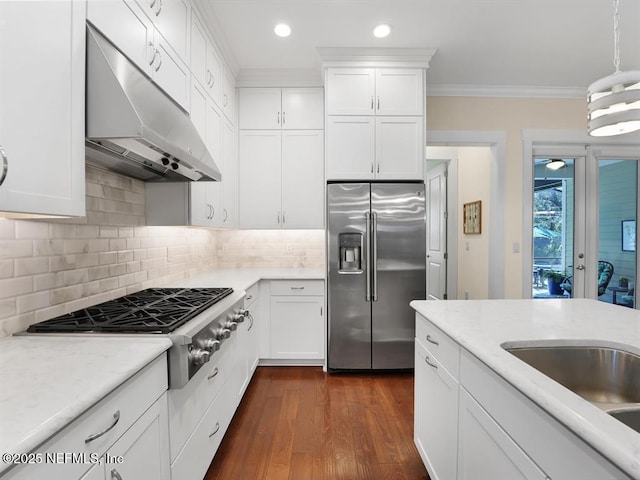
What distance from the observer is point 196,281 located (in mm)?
2654

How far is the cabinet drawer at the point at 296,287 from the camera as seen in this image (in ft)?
10.2

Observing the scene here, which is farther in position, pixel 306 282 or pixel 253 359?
pixel 306 282

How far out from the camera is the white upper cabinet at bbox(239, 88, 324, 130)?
338cm

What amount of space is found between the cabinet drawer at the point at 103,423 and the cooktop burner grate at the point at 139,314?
22 cm

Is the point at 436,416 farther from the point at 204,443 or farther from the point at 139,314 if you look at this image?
the point at 139,314

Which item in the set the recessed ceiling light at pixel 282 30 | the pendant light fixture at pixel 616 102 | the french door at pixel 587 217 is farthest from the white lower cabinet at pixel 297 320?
the french door at pixel 587 217

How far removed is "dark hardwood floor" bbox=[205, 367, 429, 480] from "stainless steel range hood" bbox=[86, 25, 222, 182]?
170 centimetres

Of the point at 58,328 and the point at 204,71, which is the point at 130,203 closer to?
the point at 58,328

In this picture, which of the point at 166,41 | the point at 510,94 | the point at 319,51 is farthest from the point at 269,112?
the point at 510,94

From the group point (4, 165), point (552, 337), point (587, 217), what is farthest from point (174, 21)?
point (587, 217)

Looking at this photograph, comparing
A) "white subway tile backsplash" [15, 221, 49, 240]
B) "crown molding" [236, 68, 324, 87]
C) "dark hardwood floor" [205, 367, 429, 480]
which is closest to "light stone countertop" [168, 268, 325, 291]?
"dark hardwood floor" [205, 367, 429, 480]

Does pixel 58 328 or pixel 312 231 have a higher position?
pixel 312 231

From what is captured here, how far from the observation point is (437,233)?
16.8ft

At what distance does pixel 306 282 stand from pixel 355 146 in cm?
136
